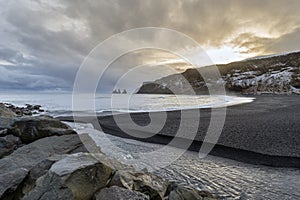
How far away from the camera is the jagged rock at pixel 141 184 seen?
4.21 meters

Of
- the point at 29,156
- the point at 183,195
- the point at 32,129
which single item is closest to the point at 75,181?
the point at 183,195

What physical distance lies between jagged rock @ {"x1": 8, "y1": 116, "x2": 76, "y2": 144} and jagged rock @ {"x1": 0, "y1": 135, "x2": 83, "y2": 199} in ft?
3.93

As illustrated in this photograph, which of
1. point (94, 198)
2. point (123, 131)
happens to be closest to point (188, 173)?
point (94, 198)

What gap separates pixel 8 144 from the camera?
24.9ft

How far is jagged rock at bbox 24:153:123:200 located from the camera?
3.45 metres

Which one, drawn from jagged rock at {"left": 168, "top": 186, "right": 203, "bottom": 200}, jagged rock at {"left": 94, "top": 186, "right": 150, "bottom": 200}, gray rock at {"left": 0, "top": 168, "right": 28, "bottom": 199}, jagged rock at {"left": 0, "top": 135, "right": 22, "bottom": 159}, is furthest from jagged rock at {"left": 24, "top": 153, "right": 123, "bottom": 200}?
jagged rock at {"left": 0, "top": 135, "right": 22, "bottom": 159}

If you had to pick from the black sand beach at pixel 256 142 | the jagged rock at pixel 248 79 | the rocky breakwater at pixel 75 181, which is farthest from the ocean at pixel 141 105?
the jagged rock at pixel 248 79

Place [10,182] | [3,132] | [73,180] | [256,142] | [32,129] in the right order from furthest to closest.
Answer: [256,142] < [32,129] < [3,132] < [10,182] < [73,180]

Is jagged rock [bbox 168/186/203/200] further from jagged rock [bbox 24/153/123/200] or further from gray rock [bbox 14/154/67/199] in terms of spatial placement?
gray rock [bbox 14/154/67/199]

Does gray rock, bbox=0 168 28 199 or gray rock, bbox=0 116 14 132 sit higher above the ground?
gray rock, bbox=0 116 14 132

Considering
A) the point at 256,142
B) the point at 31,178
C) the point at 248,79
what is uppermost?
the point at 248,79

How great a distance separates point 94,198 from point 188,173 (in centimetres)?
406

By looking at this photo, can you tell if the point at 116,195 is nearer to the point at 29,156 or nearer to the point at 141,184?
the point at 141,184

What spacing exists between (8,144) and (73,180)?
5.56 meters
